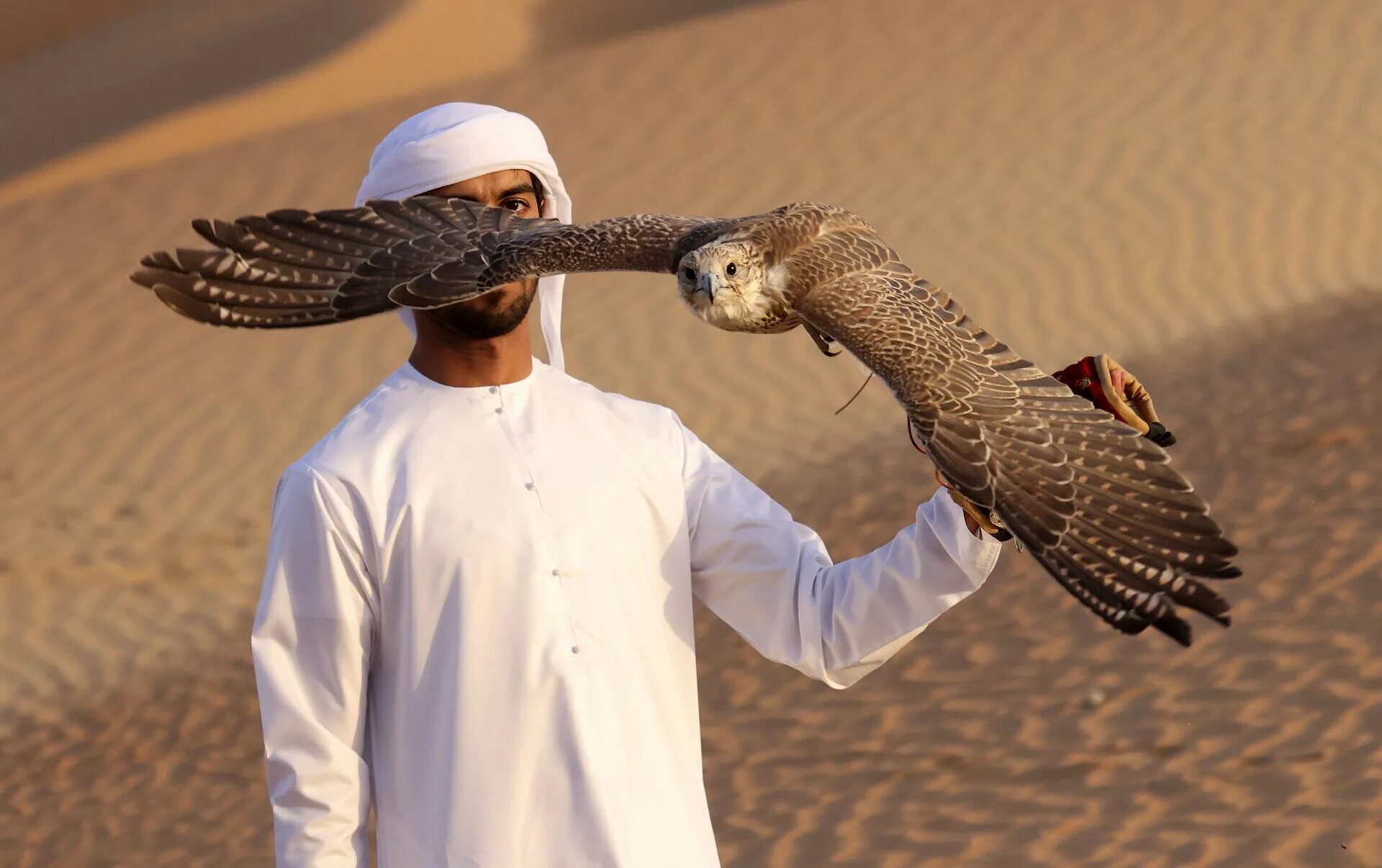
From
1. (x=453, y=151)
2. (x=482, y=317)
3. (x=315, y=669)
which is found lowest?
(x=315, y=669)

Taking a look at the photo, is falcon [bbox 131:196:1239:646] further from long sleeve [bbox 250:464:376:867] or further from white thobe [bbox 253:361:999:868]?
long sleeve [bbox 250:464:376:867]

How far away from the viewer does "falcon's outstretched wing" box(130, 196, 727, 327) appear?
2.92 metres

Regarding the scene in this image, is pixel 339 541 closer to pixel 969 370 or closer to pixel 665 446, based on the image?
pixel 665 446

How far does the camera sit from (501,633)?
8.51 ft

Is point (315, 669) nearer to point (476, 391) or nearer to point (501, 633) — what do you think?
point (501, 633)

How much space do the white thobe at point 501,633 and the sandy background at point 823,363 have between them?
305 cm

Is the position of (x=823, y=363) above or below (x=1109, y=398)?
above

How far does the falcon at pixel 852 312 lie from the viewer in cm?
237

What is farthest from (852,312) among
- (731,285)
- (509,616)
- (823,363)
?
(823,363)

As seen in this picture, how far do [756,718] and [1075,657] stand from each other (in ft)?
4.30

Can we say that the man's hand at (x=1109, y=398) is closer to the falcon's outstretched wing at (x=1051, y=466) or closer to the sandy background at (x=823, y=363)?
the falcon's outstretched wing at (x=1051, y=466)

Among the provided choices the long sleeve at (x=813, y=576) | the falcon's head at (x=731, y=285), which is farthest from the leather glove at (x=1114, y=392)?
the falcon's head at (x=731, y=285)

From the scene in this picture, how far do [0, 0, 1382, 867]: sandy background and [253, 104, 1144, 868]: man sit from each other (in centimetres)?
304

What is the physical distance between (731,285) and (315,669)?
967 mm
